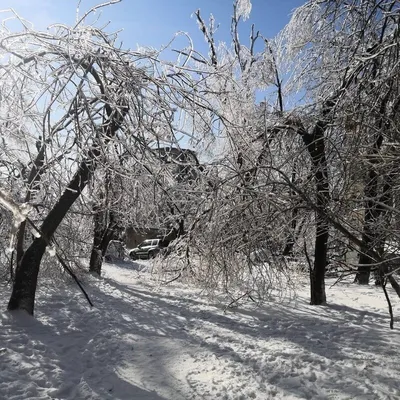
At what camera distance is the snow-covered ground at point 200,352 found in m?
3.94

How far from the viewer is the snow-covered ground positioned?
12.9 feet

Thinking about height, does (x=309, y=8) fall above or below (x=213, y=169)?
above

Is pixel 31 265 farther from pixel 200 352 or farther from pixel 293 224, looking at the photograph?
pixel 293 224

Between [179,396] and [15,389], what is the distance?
1.59 metres

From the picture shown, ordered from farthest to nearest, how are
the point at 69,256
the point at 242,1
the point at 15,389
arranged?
the point at 242,1 < the point at 69,256 < the point at 15,389

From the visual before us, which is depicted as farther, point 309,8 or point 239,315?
point 239,315

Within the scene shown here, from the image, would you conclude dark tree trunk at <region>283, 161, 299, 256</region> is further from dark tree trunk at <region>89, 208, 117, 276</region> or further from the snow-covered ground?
dark tree trunk at <region>89, 208, 117, 276</region>

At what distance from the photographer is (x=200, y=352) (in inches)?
206

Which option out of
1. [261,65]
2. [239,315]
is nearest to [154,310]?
[239,315]

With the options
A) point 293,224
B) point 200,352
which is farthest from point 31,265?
point 293,224

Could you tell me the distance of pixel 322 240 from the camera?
8.01 meters

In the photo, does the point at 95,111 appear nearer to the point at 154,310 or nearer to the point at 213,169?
the point at 213,169

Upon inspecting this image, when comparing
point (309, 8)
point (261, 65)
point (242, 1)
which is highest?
point (242, 1)

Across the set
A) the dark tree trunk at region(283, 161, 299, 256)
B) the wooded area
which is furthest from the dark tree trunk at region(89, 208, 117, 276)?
the dark tree trunk at region(283, 161, 299, 256)
